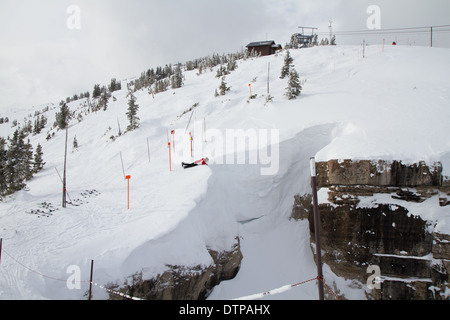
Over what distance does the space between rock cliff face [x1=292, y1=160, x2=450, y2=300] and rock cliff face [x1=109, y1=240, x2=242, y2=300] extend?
16.7 feet

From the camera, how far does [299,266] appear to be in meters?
13.4

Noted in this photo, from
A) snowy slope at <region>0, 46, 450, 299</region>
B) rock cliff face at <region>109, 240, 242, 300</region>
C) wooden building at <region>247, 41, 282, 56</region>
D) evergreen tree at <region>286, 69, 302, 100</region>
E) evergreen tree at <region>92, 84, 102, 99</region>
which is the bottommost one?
rock cliff face at <region>109, 240, 242, 300</region>

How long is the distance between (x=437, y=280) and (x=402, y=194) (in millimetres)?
3606

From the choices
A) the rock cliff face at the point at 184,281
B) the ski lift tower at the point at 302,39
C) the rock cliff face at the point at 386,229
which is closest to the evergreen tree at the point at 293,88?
the rock cliff face at the point at 386,229

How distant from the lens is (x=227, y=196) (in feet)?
49.1

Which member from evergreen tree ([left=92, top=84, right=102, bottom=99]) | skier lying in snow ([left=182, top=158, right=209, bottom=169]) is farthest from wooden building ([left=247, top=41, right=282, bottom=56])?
evergreen tree ([left=92, top=84, right=102, bottom=99])

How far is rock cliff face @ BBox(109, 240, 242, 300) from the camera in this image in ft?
29.1

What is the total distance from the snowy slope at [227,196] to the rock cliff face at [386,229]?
797 millimetres

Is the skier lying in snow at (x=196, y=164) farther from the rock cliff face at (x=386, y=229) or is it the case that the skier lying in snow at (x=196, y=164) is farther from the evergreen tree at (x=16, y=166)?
the evergreen tree at (x=16, y=166)

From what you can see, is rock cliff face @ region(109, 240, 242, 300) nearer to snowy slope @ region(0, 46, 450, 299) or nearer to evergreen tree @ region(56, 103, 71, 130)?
snowy slope @ region(0, 46, 450, 299)

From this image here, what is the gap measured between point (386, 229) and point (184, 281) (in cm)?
920

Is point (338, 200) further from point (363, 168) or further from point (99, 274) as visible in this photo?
point (99, 274)
